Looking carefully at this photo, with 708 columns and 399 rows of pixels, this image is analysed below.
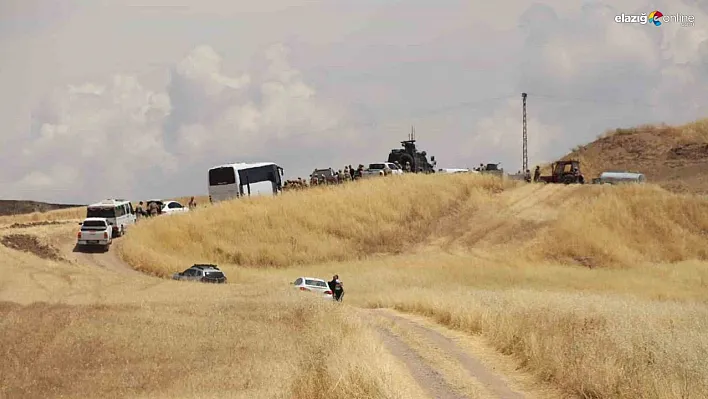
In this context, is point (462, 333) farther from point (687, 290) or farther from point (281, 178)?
Answer: point (281, 178)

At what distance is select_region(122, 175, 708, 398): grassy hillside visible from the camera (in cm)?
4534

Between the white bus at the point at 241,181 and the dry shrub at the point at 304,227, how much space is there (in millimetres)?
4164

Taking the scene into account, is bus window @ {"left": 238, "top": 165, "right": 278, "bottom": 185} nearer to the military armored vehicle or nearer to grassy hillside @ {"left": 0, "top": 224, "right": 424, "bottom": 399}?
Answer: the military armored vehicle

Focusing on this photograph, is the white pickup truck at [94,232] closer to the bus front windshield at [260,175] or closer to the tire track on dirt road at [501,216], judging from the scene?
the bus front windshield at [260,175]

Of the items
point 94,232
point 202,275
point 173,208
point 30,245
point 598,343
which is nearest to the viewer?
point 598,343

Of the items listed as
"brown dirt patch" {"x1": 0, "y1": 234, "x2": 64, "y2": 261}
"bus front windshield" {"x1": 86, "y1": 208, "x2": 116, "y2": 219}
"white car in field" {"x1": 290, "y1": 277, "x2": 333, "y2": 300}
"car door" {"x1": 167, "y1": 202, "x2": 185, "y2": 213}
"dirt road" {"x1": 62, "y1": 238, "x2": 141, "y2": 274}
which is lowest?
"white car in field" {"x1": 290, "y1": 277, "x2": 333, "y2": 300}

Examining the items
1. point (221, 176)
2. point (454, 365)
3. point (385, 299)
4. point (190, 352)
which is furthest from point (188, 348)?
point (221, 176)

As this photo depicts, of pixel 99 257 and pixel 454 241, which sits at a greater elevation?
pixel 99 257

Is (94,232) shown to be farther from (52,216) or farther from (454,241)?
(52,216)

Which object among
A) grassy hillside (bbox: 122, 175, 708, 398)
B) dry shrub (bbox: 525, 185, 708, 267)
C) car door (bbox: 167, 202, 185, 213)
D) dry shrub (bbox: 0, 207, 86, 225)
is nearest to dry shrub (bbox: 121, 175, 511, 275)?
grassy hillside (bbox: 122, 175, 708, 398)

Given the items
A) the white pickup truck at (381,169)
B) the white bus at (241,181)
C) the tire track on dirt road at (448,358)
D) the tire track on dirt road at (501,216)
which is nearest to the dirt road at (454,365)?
the tire track on dirt road at (448,358)

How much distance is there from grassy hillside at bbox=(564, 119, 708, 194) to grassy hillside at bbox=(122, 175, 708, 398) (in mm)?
24650

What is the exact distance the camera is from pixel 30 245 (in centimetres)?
4781

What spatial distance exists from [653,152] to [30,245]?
241 feet
